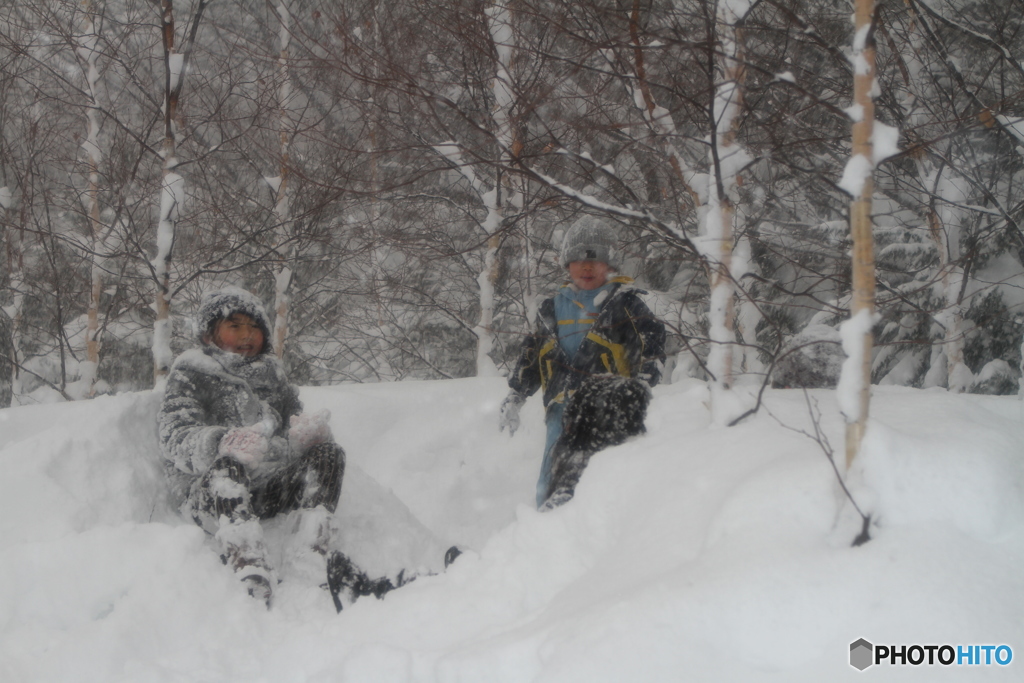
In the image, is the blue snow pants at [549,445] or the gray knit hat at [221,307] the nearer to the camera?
the blue snow pants at [549,445]

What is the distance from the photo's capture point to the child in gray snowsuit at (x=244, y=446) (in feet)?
8.90

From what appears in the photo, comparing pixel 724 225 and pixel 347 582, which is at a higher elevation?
pixel 724 225

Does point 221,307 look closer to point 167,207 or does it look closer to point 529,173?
point 529,173

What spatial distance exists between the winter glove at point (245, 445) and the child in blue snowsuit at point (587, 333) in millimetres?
1246

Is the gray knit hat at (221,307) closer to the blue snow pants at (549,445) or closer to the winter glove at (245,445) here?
the winter glove at (245,445)

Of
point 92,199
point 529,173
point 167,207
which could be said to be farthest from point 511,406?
point 92,199

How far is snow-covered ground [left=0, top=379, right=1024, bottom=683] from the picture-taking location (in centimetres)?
139

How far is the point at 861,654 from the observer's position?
1288mm

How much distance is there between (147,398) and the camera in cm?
337

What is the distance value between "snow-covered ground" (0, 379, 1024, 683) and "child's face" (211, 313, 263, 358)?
538mm

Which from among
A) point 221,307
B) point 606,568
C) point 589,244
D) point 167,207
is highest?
point 167,207

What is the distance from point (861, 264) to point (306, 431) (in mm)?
2430

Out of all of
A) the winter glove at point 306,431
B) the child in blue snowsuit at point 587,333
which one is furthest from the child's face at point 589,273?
the winter glove at point 306,431

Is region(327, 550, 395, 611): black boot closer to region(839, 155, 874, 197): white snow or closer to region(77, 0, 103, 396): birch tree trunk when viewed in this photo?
region(839, 155, 874, 197): white snow
